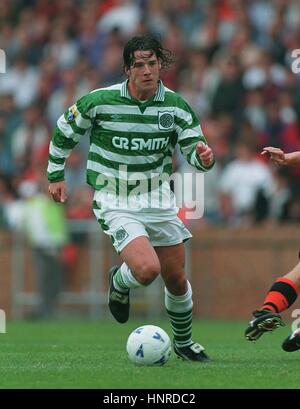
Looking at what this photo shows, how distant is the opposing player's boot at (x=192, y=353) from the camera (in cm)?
930

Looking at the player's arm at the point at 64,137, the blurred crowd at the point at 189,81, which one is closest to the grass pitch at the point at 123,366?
the player's arm at the point at 64,137

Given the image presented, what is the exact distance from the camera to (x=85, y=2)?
21688 mm

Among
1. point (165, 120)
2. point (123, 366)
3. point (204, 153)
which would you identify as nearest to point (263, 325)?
point (123, 366)

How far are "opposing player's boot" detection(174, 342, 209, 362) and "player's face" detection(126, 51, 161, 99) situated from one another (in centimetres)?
202

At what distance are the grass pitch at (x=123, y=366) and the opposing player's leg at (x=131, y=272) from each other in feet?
1.48

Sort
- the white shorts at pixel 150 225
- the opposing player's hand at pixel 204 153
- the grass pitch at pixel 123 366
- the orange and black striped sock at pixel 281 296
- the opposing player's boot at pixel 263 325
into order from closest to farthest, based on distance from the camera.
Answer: the grass pitch at pixel 123 366 < the opposing player's boot at pixel 263 325 < the orange and black striped sock at pixel 281 296 < the opposing player's hand at pixel 204 153 < the white shorts at pixel 150 225

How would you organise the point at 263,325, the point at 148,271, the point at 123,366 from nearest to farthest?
1. the point at 263,325
2. the point at 148,271
3. the point at 123,366

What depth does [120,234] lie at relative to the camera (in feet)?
29.6

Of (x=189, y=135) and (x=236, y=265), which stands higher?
(x=189, y=135)

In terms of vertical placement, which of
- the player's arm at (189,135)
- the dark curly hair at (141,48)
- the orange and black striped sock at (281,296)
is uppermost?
the dark curly hair at (141,48)

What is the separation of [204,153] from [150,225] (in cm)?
73

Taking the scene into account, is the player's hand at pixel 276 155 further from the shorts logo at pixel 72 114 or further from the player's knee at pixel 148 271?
the shorts logo at pixel 72 114

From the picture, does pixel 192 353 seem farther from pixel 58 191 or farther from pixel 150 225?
pixel 58 191
